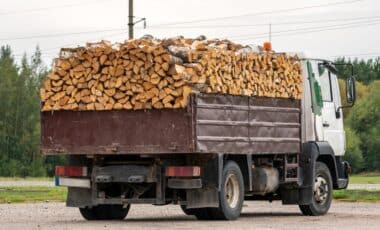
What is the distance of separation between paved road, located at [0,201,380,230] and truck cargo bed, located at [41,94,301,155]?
1.21 meters

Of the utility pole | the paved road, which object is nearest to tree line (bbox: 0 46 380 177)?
the utility pole

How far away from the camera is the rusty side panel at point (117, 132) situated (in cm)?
1912

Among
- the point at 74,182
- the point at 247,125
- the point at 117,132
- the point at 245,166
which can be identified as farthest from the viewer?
the point at 245,166

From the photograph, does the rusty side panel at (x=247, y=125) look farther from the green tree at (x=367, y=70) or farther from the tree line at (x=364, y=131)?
the green tree at (x=367, y=70)

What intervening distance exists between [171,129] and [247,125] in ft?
6.31

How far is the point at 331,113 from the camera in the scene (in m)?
23.3

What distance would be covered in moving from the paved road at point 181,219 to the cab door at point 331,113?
1.40m

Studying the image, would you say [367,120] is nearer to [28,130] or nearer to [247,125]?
[28,130]

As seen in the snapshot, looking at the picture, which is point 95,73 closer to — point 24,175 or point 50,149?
point 50,149

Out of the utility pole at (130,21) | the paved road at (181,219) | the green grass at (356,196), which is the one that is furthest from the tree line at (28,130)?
the paved road at (181,219)

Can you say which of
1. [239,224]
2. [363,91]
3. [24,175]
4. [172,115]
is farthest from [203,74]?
[363,91]

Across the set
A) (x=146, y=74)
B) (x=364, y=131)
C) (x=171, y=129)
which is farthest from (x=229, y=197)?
(x=364, y=131)

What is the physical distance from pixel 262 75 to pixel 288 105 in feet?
3.18

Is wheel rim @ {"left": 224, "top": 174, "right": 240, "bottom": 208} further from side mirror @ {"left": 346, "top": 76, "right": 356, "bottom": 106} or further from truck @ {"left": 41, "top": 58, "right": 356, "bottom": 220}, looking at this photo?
side mirror @ {"left": 346, "top": 76, "right": 356, "bottom": 106}
